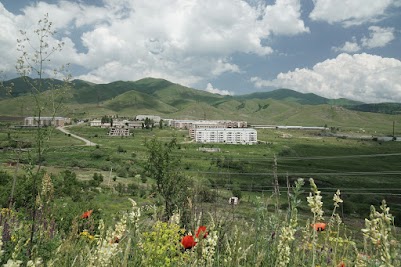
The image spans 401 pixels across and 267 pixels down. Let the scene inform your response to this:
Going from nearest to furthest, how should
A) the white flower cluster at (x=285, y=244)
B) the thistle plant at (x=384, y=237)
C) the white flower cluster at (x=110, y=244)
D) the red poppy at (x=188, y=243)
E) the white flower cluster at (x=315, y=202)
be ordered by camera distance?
the thistle plant at (x=384, y=237) < the white flower cluster at (x=110, y=244) < the white flower cluster at (x=315, y=202) < the white flower cluster at (x=285, y=244) < the red poppy at (x=188, y=243)

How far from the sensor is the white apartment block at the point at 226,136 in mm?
185125

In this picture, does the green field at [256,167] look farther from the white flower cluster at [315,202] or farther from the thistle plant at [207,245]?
the white flower cluster at [315,202]

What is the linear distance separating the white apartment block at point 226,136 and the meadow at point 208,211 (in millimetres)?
27786

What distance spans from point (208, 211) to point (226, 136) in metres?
188

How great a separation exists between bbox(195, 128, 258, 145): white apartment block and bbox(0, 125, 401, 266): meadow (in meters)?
27.8

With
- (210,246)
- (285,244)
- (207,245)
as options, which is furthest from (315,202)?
(207,245)

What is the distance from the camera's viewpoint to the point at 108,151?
120 metres

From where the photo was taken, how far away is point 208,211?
16.1ft

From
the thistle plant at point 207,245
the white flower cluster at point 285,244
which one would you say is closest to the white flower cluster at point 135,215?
the thistle plant at point 207,245

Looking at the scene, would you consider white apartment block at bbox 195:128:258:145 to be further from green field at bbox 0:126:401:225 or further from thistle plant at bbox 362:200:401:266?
thistle plant at bbox 362:200:401:266

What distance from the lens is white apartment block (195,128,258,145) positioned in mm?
185125

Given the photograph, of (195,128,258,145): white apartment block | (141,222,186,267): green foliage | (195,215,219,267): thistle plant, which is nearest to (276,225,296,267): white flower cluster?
(195,215,219,267): thistle plant

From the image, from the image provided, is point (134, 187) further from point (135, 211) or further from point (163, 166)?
point (135, 211)

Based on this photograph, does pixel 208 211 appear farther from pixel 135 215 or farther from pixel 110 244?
pixel 110 244
